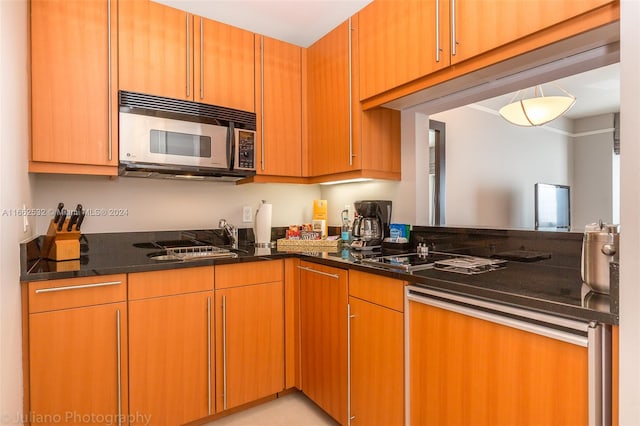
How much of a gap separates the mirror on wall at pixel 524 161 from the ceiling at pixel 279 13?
3.61 ft

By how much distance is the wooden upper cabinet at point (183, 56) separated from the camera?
6.13 feet

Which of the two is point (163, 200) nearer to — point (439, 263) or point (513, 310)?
point (439, 263)

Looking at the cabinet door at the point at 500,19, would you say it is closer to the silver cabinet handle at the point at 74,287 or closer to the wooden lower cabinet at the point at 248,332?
the wooden lower cabinet at the point at 248,332

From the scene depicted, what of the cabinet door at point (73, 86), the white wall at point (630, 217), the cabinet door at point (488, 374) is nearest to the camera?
the white wall at point (630, 217)

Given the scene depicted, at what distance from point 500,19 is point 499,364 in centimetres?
125

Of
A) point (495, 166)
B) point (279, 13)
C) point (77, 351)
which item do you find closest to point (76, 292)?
point (77, 351)

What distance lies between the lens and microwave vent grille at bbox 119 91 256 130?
72.9 inches

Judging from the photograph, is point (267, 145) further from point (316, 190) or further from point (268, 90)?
point (316, 190)

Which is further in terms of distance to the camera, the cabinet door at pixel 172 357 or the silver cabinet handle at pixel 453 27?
the cabinet door at pixel 172 357

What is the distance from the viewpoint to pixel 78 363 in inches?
58.8

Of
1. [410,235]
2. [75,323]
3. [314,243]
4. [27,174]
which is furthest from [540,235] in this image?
[27,174]

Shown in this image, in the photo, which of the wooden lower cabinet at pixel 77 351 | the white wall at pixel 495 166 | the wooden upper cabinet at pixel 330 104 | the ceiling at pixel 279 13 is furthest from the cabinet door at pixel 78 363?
the white wall at pixel 495 166

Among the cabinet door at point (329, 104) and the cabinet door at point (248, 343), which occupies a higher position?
the cabinet door at point (329, 104)

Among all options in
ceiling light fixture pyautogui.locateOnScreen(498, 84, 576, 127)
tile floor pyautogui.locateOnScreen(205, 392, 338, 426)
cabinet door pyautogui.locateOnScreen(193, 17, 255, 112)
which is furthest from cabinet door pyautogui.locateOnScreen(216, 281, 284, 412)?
ceiling light fixture pyautogui.locateOnScreen(498, 84, 576, 127)
